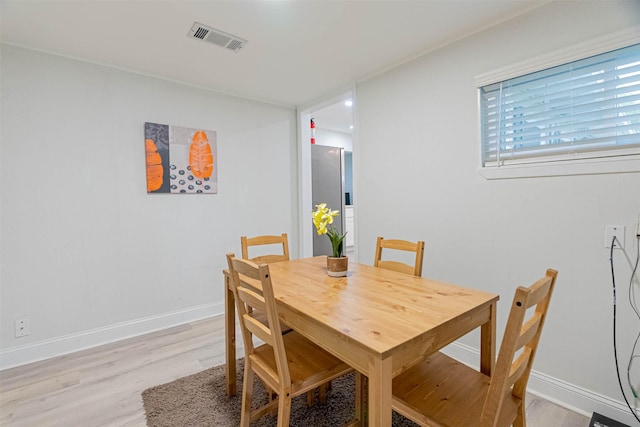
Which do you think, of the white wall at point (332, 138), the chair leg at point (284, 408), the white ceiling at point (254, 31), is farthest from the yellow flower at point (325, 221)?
the white wall at point (332, 138)

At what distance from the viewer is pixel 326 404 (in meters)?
1.78

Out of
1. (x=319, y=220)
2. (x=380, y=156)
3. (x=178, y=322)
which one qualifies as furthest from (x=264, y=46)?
(x=178, y=322)

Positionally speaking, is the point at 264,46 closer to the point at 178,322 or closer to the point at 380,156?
the point at 380,156

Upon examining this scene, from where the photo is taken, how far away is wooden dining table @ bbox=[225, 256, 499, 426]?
0.94 meters

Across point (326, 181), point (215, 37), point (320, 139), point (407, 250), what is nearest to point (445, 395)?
point (407, 250)

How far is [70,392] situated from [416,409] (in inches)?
86.2

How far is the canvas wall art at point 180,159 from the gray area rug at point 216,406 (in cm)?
173

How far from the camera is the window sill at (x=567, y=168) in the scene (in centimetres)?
155

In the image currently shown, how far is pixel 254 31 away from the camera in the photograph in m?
2.13

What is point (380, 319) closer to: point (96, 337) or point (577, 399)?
point (577, 399)

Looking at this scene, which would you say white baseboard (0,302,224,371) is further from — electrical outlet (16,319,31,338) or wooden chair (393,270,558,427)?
wooden chair (393,270,558,427)

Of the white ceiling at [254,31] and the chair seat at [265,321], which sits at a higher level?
the white ceiling at [254,31]

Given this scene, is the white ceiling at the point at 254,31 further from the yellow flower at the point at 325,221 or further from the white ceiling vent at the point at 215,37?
the yellow flower at the point at 325,221

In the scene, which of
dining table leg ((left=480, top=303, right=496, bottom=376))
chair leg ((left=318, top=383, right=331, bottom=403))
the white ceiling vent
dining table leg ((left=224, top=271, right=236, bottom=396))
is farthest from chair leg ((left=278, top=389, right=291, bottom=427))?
the white ceiling vent
